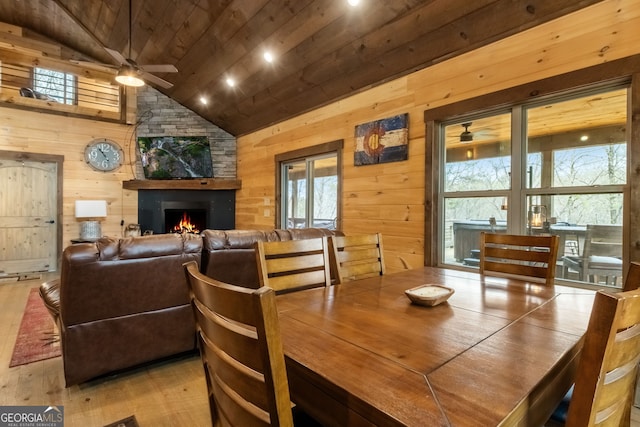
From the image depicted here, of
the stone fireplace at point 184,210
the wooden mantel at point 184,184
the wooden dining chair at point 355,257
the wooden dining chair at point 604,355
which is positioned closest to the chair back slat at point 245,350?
the wooden dining chair at point 604,355

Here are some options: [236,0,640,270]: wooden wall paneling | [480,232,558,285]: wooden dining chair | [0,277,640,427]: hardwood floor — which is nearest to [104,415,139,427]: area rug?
[0,277,640,427]: hardwood floor

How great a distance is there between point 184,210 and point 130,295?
15.1 ft

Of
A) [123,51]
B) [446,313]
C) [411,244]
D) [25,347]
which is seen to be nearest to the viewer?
[446,313]

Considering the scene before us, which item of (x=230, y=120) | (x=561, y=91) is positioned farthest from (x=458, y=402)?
(x=230, y=120)

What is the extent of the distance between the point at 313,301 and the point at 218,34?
4.03 metres

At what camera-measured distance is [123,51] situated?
550 cm

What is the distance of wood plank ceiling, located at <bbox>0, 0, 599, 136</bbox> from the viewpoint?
2869 millimetres

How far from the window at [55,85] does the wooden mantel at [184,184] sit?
1823mm

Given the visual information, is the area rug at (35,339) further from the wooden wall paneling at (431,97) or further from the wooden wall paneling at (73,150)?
the wooden wall paneling at (431,97)

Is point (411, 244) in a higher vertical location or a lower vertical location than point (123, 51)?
lower

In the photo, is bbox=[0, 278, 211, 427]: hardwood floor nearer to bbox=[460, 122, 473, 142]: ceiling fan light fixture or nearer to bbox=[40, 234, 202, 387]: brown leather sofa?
bbox=[40, 234, 202, 387]: brown leather sofa

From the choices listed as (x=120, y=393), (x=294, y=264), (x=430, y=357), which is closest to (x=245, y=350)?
(x=430, y=357)

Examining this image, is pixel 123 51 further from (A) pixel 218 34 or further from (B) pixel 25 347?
(B) pixel 25 347

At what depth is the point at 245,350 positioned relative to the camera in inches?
26.9
